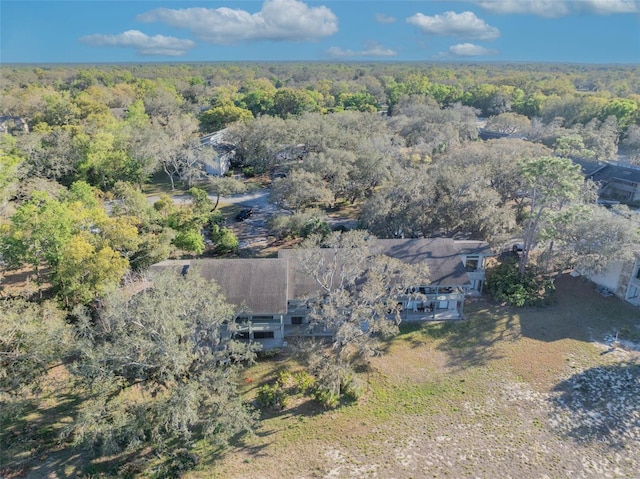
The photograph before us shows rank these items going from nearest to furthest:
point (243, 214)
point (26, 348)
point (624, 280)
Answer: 1. point (26, 348)
2. point (624, 280)
3. point (243, 214)

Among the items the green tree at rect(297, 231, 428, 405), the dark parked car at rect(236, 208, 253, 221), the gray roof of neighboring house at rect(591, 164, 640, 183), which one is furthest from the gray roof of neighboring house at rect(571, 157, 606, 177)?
the dark parked car at rect(236, 208, 253, 221)

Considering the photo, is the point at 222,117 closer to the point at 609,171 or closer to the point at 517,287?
the point at 517,287

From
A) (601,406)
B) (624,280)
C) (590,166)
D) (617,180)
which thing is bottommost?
(601,406)

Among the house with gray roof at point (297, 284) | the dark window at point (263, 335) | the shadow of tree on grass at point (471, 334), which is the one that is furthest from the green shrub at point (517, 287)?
the dark window at point (263, 335)

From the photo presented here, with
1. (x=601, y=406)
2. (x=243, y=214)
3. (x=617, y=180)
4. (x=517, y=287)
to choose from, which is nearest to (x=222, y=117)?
(x=243, y=214)

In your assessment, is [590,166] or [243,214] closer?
[243,214]

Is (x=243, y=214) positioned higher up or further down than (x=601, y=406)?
higher up
